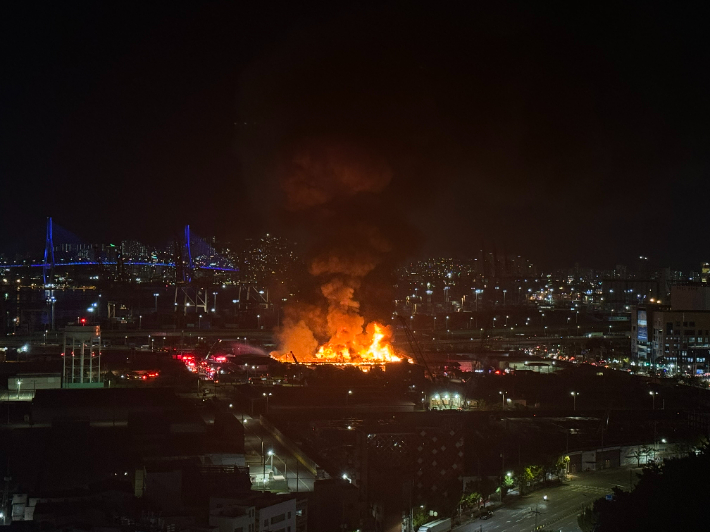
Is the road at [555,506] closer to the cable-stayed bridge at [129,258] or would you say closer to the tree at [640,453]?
the tree at [640,453]

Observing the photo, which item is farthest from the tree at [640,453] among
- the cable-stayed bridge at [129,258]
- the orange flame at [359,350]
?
the cable-stayed bridge at [129,258]

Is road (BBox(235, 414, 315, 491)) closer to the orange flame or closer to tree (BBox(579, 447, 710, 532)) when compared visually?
tree (BBox(579, 447, 710, 532))

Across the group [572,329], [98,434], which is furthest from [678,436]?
[572,329]

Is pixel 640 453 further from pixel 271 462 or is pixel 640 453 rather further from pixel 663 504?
pixel 271 462

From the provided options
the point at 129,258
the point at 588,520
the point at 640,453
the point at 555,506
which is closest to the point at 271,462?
the point at 555,506

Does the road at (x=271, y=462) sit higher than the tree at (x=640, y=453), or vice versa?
the road at (x=271, y=462)

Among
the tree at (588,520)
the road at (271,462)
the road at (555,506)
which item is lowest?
the road at (555,506)

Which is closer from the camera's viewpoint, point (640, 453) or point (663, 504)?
point (663, 504)
